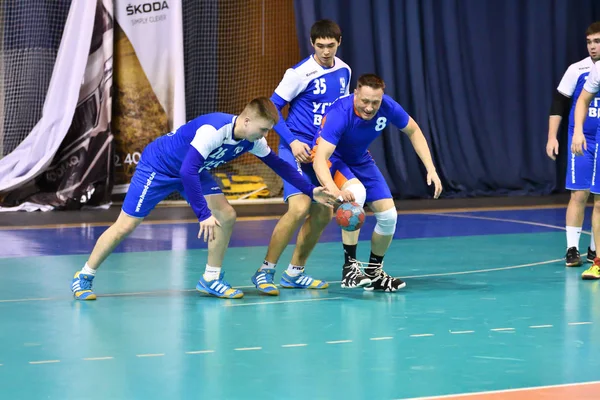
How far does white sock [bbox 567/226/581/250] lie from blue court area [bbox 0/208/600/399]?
27 centimetres

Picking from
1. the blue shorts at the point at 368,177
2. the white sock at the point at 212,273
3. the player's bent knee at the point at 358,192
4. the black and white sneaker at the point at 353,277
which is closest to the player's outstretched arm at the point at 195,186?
the white sock at the point at 212,273

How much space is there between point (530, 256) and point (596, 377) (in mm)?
4016

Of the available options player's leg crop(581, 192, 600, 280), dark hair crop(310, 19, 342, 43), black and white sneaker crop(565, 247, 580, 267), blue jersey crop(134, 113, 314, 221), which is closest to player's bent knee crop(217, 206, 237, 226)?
blue jersey crop(134, 113, 314, 221)

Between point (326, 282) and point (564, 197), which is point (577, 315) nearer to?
point (326, 282)

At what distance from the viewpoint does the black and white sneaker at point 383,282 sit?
22.2 feet

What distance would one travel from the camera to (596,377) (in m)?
4.47

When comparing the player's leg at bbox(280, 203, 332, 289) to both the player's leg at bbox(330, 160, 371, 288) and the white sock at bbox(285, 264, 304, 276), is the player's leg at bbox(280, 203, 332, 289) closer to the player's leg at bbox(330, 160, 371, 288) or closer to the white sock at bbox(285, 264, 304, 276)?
the white sock at bbox(285, 264, 304, 276)

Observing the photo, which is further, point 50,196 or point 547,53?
point 547,53

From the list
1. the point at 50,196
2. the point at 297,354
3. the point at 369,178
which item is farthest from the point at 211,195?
the point at 50,196

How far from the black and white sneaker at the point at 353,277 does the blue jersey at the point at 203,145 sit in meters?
1.11

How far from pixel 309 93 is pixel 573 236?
101 inches

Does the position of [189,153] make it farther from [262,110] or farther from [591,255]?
[591,255]

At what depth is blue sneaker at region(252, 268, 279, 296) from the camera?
663 centimetres

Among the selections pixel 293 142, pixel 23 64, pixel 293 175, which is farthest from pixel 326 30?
pixel 23 64
